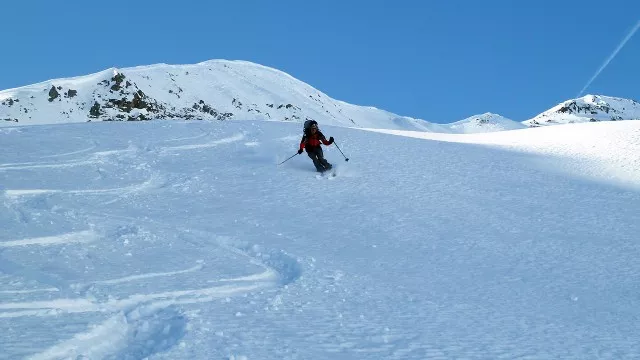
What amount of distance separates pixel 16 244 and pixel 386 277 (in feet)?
16.5

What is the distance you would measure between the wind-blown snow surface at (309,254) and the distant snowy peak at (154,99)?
4848 inches

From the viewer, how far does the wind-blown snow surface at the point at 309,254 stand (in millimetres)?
5383

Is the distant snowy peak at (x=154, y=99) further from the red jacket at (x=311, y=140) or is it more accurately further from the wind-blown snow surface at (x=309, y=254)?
the wind-blown snow surface at (x=309, y=254)

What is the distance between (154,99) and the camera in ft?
543

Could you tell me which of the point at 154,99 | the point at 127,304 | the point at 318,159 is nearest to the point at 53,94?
the point at 154,99

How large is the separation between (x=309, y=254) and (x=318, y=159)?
5.81 m

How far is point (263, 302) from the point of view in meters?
6.26

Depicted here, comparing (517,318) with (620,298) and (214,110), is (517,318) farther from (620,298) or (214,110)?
(214,110)

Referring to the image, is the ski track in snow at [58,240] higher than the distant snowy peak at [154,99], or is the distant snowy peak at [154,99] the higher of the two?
the distant snowy peak at [154,99]

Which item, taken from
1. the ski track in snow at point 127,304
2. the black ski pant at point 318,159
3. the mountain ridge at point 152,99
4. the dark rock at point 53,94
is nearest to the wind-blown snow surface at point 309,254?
the ski track in snow at point 127,304

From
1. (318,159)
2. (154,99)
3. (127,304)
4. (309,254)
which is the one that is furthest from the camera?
(154,99)

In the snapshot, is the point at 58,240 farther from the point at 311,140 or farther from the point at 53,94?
the point at 53,94

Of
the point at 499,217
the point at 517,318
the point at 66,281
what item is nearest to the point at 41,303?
the point at 66,281

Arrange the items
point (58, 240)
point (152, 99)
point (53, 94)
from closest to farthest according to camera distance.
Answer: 1. point (58, 240)
2. point (53, 94)
3. point (152, 99)
